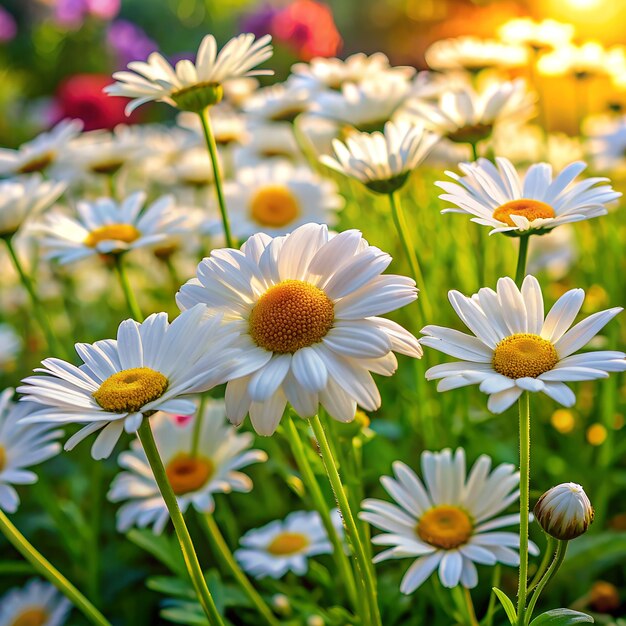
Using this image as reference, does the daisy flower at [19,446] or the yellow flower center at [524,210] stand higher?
the yellow flower center at [524,210]

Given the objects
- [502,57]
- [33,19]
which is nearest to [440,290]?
[502,57]

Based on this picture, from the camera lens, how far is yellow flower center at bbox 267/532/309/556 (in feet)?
3.41

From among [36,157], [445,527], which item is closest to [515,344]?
[445,527]

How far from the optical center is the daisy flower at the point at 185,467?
38.1 inches

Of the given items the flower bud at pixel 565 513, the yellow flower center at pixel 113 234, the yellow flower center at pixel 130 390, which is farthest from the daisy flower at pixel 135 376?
the yellow flower center at pixel 113 234

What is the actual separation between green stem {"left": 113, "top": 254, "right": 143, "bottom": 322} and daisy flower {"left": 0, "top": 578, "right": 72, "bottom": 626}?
473mm

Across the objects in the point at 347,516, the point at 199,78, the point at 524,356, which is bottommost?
the point at 347,516

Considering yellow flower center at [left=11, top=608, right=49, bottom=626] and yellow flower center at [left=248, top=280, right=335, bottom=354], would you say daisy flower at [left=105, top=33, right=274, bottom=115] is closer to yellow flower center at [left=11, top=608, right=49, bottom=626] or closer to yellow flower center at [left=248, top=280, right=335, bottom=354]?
yellow flower center at [left=248, top=280, right=335, bottom=354]

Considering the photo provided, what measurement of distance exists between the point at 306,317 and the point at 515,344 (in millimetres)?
165

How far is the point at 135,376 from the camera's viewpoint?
2.06 ft

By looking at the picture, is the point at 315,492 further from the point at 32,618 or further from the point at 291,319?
the point at 32,618

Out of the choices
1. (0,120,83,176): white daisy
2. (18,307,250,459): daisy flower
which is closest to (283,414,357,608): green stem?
(18,307,250,459): daisy flower

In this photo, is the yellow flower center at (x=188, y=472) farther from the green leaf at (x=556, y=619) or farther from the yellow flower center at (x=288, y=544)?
the green leaf at (x=556, y=619)

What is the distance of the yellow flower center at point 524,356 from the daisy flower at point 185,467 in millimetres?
396
